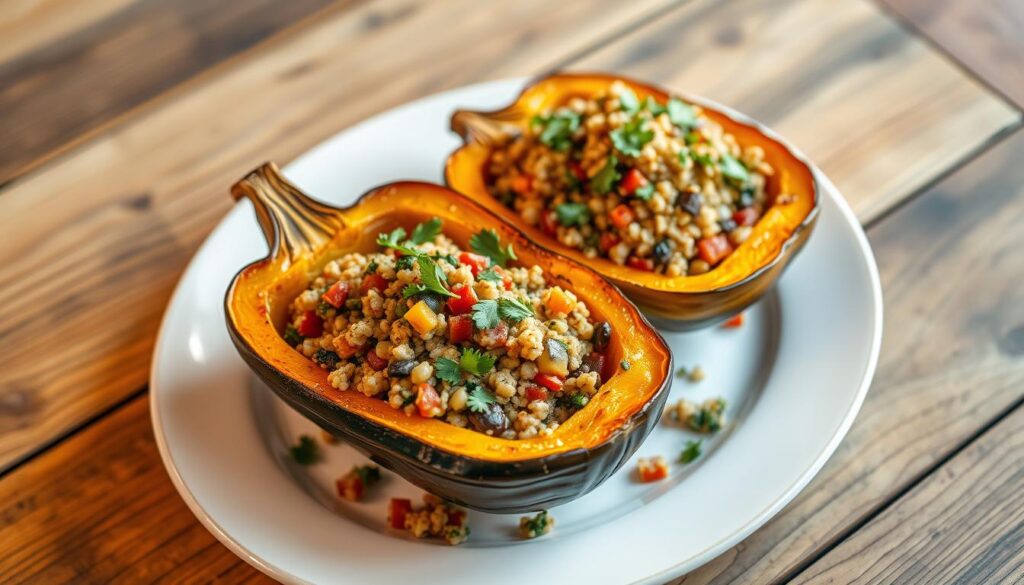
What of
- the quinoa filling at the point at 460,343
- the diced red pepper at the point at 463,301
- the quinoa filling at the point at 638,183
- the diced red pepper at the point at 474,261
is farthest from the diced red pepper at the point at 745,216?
the diced red pepper at the point at 463,301

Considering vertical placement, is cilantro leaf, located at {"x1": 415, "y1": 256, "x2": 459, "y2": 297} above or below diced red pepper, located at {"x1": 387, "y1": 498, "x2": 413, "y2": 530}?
above

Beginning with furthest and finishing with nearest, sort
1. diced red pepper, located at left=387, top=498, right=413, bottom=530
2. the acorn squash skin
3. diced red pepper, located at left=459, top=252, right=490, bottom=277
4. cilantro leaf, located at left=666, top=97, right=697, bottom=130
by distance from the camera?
cilantro leaf, located at left=666, top=97, right=697, bottom=130, diced red pepper, located at left=387, top=498, right=413, bottom=530, diced red pepper, located at left=459, top=252, right=490, bottom=277, the acorn squash skin

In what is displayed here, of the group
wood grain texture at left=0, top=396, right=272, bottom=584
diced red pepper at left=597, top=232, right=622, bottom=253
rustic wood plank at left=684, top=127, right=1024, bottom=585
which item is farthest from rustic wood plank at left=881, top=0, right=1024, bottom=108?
wood grain texture at left=0, top=396, right=272, bottom=584

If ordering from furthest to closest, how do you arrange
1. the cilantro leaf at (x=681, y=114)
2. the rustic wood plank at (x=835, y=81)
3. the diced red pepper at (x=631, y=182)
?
the rustic wood plank at (x=835, y=81) < the cilantro leaf at (x=681, y=114) < the diced red pepper at (x=631, y=182)

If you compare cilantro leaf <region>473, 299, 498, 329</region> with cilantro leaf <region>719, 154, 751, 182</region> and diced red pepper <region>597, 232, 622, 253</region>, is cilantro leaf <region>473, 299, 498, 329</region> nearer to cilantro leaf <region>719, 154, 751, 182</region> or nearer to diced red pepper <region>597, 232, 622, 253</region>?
diced red pepper <region>597, 232, 622, 253</region>

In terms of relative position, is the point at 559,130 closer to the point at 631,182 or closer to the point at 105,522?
the point at 631,182

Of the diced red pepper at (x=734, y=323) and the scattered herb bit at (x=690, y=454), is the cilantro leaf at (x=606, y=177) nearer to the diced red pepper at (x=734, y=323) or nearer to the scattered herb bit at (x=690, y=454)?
the diced red pepper at (x=734, y=323)

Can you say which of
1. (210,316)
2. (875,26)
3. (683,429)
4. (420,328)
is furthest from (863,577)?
(875,26)

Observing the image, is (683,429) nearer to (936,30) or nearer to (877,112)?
(877,112)

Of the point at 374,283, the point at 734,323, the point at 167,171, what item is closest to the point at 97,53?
the point at 167,171
